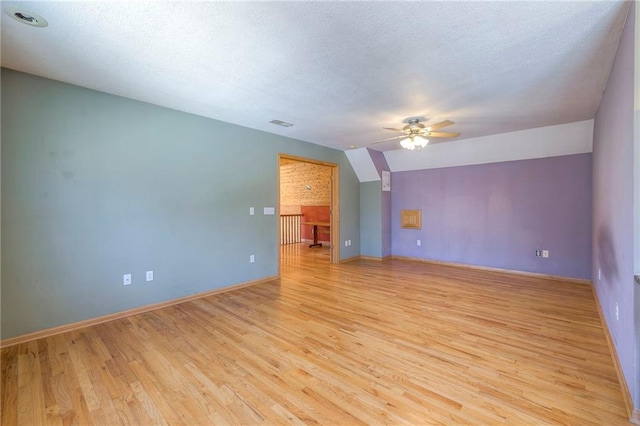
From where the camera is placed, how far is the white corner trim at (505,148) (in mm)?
4227

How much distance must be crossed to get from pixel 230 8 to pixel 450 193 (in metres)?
5.16

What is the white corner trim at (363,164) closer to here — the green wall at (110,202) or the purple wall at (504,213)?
the purple wall at (504,213)

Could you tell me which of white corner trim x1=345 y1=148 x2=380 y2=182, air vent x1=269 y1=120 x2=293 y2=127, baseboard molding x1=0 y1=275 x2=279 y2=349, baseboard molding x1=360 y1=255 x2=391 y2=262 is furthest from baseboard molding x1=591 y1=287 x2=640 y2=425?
white corner trim x1=345 y1=148 x2=380 y2=182

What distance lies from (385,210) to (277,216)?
8.89ft

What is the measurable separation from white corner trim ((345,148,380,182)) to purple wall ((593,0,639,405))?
12.3 feet

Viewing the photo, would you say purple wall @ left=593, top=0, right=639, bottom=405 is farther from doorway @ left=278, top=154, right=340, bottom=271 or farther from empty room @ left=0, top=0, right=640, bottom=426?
doorway @ left=278, top=154, right=340, bottom=271

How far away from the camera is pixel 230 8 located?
5.69ft

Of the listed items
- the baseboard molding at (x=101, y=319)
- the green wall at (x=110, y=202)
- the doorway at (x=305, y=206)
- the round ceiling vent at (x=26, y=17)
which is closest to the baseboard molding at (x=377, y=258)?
the doorway at (x=305, y=206)

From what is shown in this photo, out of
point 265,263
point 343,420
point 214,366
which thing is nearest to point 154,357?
point 214,366

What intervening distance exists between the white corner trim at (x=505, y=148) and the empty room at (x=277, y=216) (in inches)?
1.7

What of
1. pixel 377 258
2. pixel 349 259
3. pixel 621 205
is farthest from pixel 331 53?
pixel 377 258

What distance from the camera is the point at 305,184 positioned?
357 inches

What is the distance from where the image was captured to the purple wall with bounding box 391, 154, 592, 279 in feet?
14.5

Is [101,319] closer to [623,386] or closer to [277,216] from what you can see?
[277,216]
